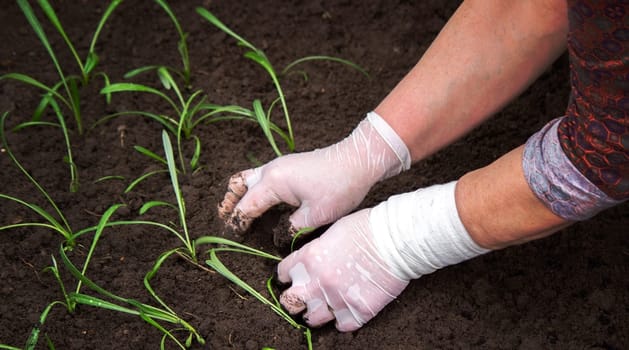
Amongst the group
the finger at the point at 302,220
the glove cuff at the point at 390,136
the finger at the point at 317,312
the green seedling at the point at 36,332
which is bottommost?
the green seedling at the point at 36,332

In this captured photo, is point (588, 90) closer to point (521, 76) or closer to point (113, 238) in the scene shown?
point (521, 76)

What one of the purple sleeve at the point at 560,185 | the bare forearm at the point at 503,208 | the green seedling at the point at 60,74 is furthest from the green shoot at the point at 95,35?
the purple sleeve at the point at 560,185

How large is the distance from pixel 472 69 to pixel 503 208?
39 centimetres

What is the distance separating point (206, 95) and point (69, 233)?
0.59 meters

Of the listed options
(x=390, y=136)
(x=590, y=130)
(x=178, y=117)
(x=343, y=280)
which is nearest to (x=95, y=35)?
(x=178, y=117)

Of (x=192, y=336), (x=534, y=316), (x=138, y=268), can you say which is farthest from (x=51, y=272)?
(x=534, y=316)

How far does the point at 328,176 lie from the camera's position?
177 centimetres

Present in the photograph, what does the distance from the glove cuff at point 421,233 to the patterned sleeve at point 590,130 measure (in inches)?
8.5

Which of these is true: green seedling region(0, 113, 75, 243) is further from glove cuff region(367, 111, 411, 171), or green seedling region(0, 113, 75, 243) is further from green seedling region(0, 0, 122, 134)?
glove cuff region(367, 111, 411, 171)

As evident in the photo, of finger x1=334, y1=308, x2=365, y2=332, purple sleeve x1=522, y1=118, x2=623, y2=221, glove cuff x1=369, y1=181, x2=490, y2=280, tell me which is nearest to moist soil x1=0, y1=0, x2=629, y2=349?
finger x1=334, y1=308, x2=365, y2=332

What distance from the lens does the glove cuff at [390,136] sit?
68.4 inches

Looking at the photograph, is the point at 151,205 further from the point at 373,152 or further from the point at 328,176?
the point at 373,152

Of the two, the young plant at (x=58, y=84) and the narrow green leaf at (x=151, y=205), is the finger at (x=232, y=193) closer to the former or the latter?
the narrow green leaf at (x=151, y=205)

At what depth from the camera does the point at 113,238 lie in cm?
180
